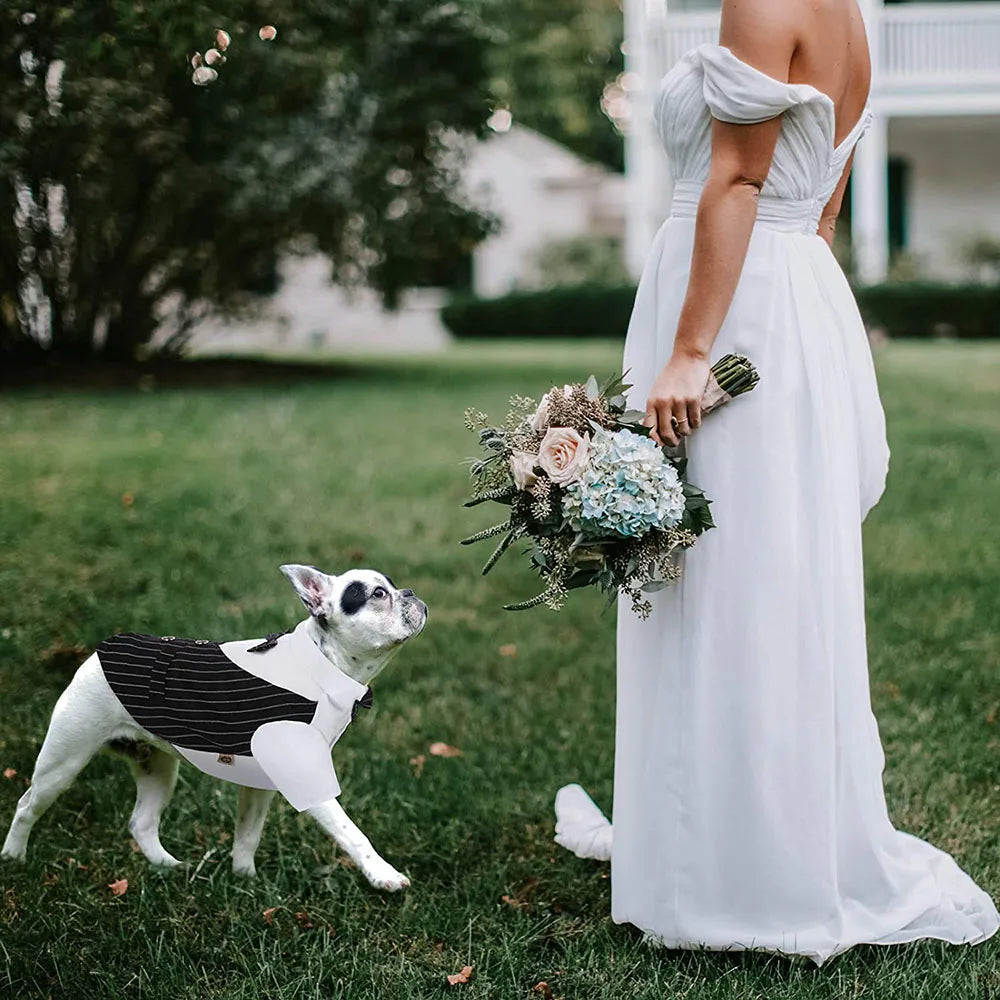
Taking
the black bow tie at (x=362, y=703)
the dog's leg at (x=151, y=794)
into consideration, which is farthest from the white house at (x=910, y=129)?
the black bow tie at (x=362, y=703)

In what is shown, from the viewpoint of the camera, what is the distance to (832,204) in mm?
3369

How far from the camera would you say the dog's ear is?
107 inches

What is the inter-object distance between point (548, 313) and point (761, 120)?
23111 millimetres

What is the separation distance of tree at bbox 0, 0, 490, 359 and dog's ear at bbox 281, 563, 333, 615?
10.3 metres

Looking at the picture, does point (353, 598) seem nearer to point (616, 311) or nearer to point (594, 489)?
point (594, 489)

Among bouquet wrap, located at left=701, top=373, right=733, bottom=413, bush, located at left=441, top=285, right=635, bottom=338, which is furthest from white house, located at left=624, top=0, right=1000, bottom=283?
bouquet wrap, located at left=701, top=373, right=733, bottom=413

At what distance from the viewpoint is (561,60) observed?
37.6 metres

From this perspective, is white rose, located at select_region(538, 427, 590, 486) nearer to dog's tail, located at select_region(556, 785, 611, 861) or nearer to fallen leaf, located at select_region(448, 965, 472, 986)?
fallen leaf, located at select_region(448, 965, 472, 986)

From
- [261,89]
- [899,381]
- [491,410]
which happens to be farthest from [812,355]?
[261,89]

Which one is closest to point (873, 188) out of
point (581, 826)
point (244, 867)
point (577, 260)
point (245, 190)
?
point (577, 260)

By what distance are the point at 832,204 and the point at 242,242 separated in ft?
43.4

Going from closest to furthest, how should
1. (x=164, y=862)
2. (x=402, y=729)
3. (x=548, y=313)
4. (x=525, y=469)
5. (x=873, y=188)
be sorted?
(x=525, y=469), (x=164, y=862), (x=402, y=729), (x=873, y=188), (x=548, y=313)

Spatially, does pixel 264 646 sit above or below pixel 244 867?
above

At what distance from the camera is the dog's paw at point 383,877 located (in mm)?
2680
